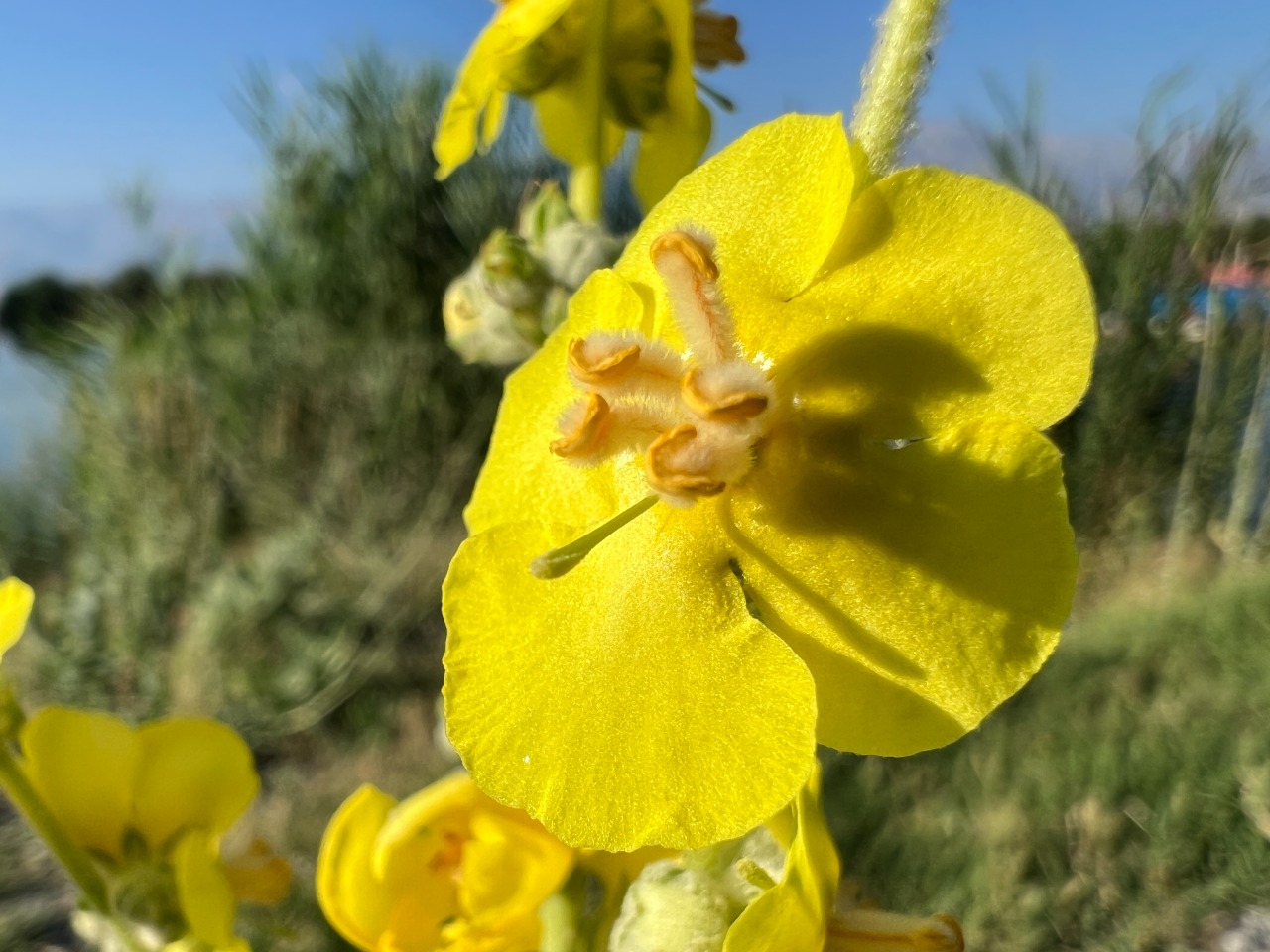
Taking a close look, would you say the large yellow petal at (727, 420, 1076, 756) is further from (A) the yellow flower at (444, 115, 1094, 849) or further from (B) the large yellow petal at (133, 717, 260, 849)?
(B) the large yellow petal at (133, 717, 260, 849)

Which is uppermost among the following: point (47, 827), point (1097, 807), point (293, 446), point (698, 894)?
point (47, 827)

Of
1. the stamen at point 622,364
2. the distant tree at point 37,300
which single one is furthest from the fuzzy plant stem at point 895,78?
the distant tree at point 37,300

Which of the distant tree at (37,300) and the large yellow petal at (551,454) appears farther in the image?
the distant tree at (37,300)

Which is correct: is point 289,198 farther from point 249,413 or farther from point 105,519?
point 105,519

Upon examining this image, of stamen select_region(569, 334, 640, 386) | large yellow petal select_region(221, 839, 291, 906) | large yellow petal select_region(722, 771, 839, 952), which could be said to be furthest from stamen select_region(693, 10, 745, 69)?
large yellow petal select_region(221, 839, 291, 906)

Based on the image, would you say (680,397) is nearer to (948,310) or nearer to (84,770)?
(948,310)

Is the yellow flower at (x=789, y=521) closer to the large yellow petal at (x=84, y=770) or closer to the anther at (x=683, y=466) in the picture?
the anther at (x=683, y=466)

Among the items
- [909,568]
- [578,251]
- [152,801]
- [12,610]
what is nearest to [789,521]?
[909,568]
